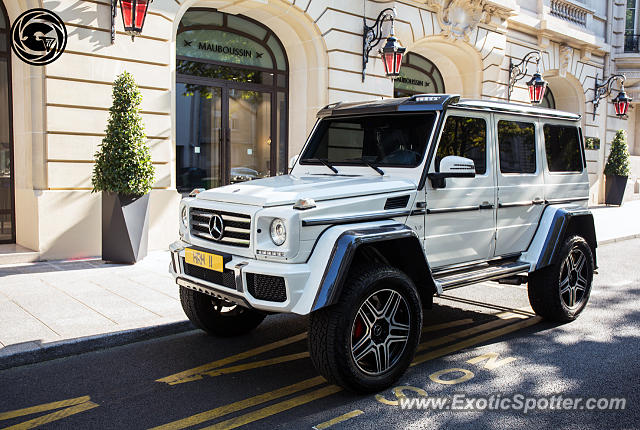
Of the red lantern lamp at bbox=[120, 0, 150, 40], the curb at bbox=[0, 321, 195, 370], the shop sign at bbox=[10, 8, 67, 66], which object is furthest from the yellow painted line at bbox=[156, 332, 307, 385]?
the shop sign at bbox=[10, 8, 67, 66]

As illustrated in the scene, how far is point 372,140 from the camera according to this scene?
5.10 meters

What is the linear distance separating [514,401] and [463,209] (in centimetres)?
168

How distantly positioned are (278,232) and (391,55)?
9.18 metres

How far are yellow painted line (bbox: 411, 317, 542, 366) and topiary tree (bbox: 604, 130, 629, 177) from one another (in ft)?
54.7

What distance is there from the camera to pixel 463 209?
500cm

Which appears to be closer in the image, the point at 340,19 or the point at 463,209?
the point at 463,209

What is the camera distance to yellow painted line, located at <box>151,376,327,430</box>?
362 cm

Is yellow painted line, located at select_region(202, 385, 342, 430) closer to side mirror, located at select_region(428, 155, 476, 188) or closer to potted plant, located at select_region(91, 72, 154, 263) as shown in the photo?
side mirror, located at select_region(428, 155, 476, 188)

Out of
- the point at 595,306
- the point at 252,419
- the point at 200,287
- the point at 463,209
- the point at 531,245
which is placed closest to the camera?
the point at 252,419

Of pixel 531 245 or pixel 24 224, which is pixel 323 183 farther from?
pixel 24 224

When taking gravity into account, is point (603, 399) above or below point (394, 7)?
below

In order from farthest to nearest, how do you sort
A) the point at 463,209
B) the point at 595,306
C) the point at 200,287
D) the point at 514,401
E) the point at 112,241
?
1. the point at 112,241
2. the point at 595,306
3. the point at 463,209
4. the point at 200,287
5. the point at 514,401

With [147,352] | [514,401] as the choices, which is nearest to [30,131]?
[147,352]

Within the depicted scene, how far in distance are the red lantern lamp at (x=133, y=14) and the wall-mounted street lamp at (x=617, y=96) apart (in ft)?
56.6
